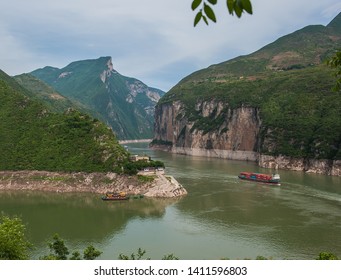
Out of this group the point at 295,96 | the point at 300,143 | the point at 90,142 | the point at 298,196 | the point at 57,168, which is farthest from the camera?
the point at 295,96

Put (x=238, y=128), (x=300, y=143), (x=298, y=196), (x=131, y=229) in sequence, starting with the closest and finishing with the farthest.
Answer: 1. (x=131, y=229)
2. (x=298, y=196)
3. (x=300, y=143)
4. (x=238, y=128)

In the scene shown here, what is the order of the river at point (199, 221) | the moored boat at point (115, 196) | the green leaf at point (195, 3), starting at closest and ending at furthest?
the green leaf at point (195, 3) → the river at point (199, 221) → the moored boat at point (115, 196)

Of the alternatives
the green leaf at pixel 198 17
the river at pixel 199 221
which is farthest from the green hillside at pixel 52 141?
the green leaf at pixel 198 17

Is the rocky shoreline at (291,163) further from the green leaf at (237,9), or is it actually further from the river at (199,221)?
the green leaf at (237,9)

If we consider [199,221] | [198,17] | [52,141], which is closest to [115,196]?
[199,221]

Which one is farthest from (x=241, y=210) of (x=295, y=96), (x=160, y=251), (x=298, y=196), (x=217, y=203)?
(x=295, y=96)

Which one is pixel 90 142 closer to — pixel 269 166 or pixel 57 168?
pixel 57 168

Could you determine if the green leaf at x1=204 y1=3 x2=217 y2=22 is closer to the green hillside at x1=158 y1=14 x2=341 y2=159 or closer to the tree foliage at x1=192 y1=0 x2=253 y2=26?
the tree foliage at x1=192 y1=0 x2=253 y2=26
